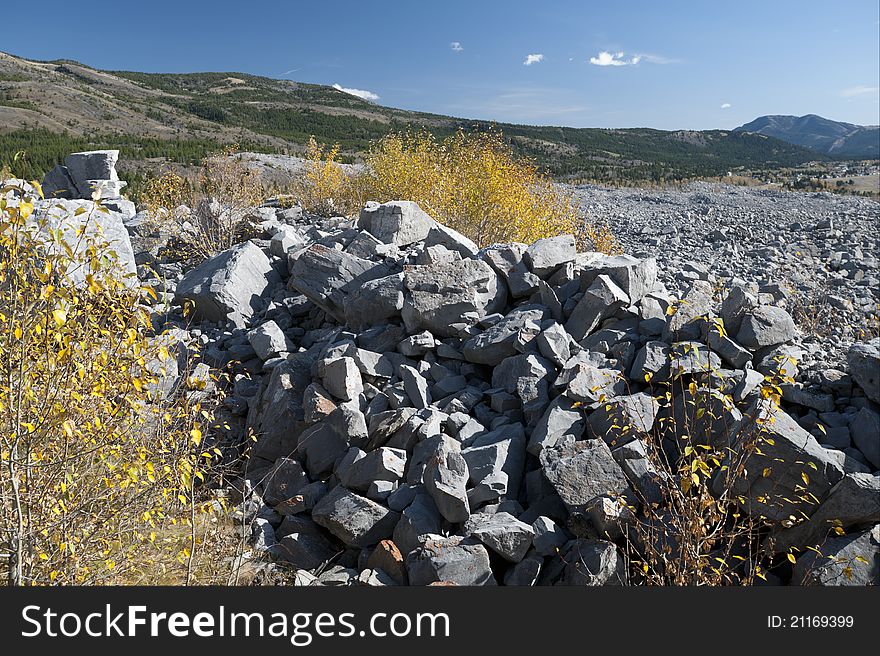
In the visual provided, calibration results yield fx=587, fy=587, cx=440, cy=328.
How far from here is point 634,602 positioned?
3.47 metres

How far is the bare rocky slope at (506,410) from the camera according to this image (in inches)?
178

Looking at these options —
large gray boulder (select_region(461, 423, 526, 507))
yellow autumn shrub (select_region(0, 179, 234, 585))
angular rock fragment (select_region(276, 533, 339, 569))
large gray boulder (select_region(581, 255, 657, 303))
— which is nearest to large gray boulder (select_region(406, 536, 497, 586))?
large gray boulder (select_region(461, 423, 526, 507))

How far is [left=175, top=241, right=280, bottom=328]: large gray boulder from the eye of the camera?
812cm

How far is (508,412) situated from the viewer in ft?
19.6

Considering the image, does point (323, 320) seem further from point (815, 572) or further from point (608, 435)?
point (815, 572)

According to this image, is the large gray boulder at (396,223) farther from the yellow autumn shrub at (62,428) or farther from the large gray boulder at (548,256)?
the yellow autumn shrub at (62,428)

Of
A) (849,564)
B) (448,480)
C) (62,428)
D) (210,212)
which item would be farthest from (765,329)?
(210,212)

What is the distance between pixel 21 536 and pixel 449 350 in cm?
442

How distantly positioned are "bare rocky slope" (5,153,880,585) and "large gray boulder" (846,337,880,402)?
0.02 metres

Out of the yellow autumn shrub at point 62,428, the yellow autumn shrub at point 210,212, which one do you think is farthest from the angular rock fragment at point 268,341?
Result: the yellow autumn shrub at point 210,212

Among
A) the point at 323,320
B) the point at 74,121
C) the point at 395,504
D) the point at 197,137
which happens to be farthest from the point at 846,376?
the point at 74,121

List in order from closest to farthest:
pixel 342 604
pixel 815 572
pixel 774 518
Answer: pixel 342 604
pixel 815 572
pixel 774 518

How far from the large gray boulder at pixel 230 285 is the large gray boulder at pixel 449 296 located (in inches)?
101

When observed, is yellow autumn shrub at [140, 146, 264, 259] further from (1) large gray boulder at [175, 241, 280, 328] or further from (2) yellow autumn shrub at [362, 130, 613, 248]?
(2) yellow autumn shrub at [362, 130, 613, 248]
